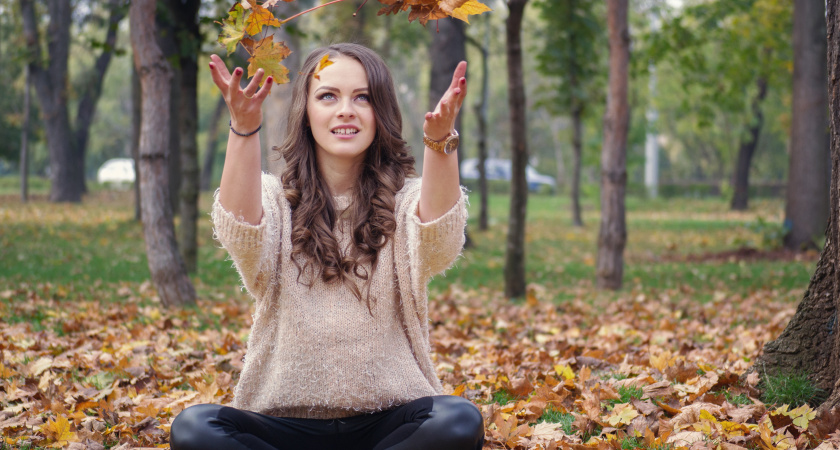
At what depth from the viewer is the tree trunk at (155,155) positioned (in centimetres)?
624

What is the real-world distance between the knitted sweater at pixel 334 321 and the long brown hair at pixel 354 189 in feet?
0.13

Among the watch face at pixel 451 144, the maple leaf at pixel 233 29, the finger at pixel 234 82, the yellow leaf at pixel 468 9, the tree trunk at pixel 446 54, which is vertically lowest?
the watch face at pixel 451 144

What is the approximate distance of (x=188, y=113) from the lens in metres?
8.64

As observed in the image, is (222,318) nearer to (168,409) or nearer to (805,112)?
(168,409)

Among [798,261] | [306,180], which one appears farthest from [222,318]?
[798,261]

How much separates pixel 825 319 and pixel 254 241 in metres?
2.51

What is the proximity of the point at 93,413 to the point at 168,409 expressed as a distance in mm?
363

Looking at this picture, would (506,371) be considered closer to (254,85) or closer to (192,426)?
(192,426)

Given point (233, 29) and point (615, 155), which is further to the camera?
point (615, 155)

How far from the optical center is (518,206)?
25.0 ft

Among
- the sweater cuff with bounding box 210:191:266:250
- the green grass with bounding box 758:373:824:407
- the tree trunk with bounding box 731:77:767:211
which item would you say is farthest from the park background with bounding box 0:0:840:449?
the tree trunk with bounding box 731:77:767:211

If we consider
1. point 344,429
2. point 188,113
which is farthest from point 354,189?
point 188,113

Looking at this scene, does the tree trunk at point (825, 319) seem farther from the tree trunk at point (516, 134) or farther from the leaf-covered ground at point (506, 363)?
the tree trunk at point (516, 134)

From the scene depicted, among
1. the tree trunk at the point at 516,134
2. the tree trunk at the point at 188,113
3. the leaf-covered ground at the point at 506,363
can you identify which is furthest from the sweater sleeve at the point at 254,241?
the tree trunk at the point at 188,113
